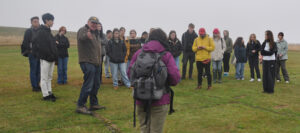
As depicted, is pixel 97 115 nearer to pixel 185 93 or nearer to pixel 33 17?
pixel 185 93

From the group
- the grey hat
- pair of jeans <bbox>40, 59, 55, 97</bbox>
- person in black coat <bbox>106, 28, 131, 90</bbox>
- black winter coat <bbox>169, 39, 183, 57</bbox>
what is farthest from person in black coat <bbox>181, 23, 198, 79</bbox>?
the grey hat

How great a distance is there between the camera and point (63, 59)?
10133 millimetres

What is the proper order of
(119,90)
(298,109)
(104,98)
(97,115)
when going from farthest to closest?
(119,90), (104,98), (298,109), (97,115)

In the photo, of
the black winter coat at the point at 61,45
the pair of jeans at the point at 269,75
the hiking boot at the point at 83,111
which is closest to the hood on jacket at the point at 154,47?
the hiking boot at the point at 83,111

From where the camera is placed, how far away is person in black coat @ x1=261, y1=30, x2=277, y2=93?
8562 mm

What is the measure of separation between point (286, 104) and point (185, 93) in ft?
10.0

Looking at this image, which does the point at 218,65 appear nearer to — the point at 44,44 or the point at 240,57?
the point at 240,57

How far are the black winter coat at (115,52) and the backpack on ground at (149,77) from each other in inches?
224

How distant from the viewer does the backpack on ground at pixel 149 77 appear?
3365 millimetres

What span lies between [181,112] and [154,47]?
322cm

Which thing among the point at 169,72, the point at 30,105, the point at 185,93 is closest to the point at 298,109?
the point at 185,93

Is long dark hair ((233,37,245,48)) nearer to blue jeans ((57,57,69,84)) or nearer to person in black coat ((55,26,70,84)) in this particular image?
person in black coat ((55,26,70,84))

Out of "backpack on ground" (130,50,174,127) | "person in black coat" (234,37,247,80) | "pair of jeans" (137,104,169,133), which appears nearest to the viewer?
"backpack on ground" (130,50,174,127)

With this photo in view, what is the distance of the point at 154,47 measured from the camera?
11.5 feet
